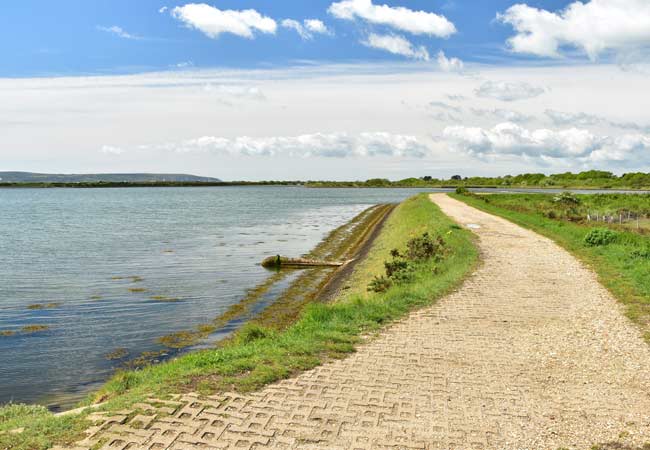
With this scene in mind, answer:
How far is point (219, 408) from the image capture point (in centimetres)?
689

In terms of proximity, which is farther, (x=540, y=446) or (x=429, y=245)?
(x=429, y=245)

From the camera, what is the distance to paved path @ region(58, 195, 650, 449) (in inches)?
245

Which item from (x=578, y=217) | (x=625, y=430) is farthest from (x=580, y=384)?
(x=578, y=217)

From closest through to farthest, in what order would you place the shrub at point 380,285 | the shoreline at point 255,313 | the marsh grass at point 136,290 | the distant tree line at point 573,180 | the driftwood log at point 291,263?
1. the shoreline at point 255,313
2. the shrub at point 380,285
3. the marsh grass at point 136,290
4. the driftwood log at point 291,263
5. the distant tree line at point 573,180

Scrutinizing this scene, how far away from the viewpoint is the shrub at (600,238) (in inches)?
854

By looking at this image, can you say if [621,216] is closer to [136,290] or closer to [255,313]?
[255,313]

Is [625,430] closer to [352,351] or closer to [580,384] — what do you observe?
[580,384]

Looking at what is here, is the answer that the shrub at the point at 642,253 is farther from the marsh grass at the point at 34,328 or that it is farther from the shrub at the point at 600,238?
the marsh grass at the point at 34,328

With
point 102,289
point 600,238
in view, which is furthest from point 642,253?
point 102,289

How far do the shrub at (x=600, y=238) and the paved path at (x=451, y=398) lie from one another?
35.5 feet

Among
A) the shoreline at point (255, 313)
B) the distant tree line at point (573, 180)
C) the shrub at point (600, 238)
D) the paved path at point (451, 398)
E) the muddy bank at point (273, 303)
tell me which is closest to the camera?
the paved path at point (451, 398)

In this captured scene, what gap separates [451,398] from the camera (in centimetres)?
742

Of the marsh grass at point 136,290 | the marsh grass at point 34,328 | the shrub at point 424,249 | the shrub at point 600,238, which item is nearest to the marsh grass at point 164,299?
the marsh grass at point 136,290

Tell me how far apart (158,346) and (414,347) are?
6317mm
